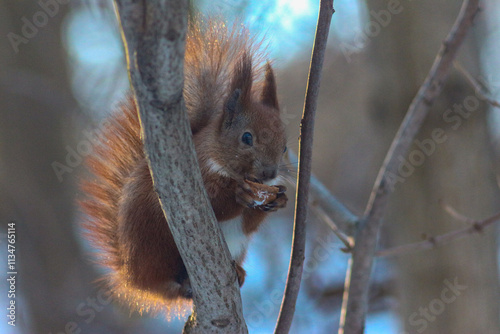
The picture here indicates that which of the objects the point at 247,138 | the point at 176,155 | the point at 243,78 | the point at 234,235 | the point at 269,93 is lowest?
the point at 176,155

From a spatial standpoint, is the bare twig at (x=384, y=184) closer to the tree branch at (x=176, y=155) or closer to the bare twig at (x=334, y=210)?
the bare twig at (x=334, y=210)

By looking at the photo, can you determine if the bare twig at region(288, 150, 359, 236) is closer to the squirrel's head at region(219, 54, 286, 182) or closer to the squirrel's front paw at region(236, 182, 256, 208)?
the squirrel's head at region(219, 54, 286, 182)

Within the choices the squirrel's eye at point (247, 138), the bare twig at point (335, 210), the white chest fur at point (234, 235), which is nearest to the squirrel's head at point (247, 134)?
the squirrel's eye at point (247, 138)

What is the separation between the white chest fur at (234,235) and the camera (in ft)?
7.06

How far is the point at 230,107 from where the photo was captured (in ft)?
7.17

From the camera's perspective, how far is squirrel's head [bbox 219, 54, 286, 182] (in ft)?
6.89

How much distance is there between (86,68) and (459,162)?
356 cm

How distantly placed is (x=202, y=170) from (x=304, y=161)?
57 centimetres

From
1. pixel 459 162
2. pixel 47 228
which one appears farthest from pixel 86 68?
pixel 459 162

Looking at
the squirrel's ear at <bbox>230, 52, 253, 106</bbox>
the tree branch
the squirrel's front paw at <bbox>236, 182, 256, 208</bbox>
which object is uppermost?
the squirrel's ear at <bbox>230, 52, 253, 106</bbox>

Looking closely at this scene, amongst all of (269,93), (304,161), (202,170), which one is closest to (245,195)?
(202,170)

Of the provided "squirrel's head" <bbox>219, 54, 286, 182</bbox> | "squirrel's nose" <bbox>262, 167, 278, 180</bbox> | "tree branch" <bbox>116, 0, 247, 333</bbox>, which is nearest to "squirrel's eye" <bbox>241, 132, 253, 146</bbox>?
"squirrel's head" <bbox>219, 54, 286, 182</bbox>

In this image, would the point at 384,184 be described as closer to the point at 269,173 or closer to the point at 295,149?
the point at 269,173

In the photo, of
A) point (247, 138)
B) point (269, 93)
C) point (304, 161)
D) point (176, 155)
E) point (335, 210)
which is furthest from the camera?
point (269, 93)
